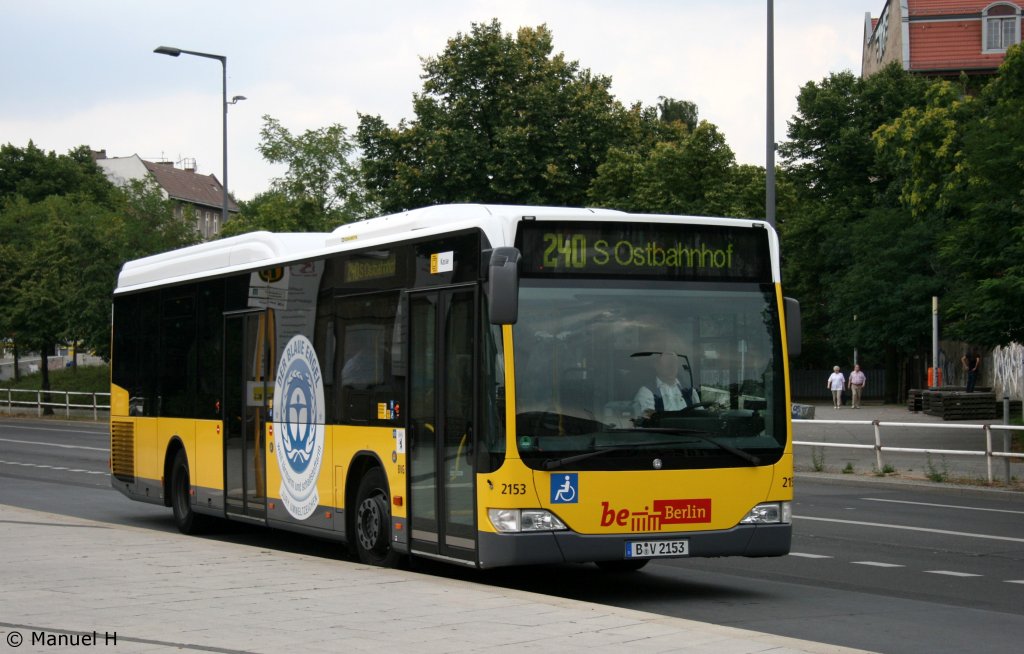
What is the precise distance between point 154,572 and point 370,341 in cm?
276

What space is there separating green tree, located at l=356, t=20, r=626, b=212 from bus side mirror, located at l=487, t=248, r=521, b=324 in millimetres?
43207

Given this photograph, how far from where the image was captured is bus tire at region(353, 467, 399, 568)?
12328 millimetres

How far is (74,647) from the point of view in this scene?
298 inches

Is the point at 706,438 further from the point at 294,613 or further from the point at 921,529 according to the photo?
the point at 921,529

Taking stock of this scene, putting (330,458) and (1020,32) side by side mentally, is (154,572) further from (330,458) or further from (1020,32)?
(1020,32)

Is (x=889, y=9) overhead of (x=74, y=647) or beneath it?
overhead

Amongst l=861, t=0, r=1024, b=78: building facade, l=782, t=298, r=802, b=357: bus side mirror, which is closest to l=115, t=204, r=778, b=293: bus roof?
l=782, t=298, r=802, b=357: bus side mirror

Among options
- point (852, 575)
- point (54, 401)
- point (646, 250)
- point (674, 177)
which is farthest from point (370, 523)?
point (54, 401)

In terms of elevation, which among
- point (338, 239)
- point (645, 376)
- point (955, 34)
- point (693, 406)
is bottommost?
point (693, 406)

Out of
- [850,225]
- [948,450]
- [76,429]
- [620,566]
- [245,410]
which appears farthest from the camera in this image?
[850,225]

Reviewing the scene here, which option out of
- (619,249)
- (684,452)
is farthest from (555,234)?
(684,452)

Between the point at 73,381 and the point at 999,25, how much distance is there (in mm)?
51334

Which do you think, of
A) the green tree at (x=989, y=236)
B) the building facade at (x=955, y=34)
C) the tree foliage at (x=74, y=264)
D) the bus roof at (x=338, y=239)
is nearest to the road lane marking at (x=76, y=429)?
the tree foliage at (x=74, y=264)

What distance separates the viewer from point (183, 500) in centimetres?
1723
